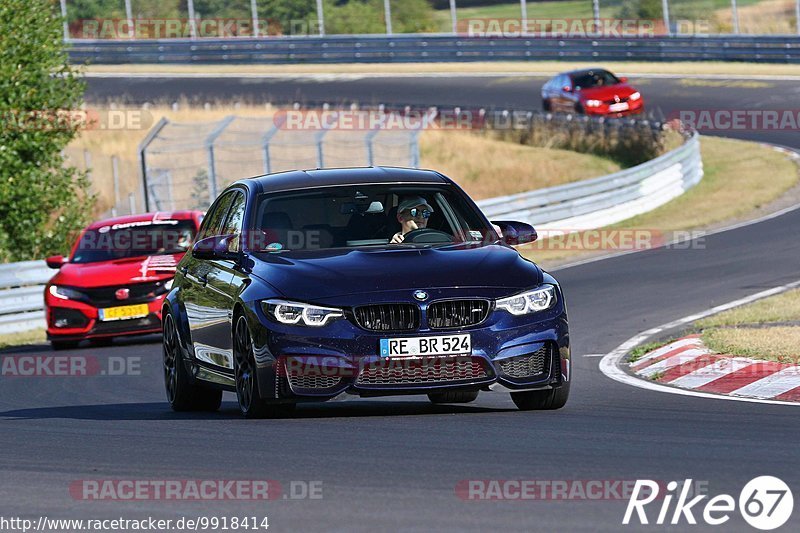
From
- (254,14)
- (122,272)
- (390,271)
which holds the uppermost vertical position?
(254,14)

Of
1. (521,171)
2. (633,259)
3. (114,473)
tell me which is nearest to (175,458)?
(114,473)

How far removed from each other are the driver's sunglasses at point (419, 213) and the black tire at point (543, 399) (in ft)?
4.27

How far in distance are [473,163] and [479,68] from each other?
52.7 feet

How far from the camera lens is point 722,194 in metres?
30.2

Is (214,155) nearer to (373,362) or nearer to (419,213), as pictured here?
(419,213)

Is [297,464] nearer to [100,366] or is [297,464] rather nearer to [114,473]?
[114,473]

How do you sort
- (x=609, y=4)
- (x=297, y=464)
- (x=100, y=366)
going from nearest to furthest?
(x=297, y=464)
(x=100, y=366)
(x=609, y=4)

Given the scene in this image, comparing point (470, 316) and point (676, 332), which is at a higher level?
point (470, 316)

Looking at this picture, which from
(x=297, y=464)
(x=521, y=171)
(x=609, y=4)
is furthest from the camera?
(x=609, y=4)

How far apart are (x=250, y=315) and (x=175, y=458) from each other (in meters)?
1.46

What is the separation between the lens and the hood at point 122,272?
709 inches

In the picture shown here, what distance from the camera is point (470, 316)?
29.0 feet

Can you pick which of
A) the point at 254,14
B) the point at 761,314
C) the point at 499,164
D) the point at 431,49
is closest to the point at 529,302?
the point at 761,314

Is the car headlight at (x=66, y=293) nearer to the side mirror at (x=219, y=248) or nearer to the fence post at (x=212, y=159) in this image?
the side mirror at (x=219, y=248)
